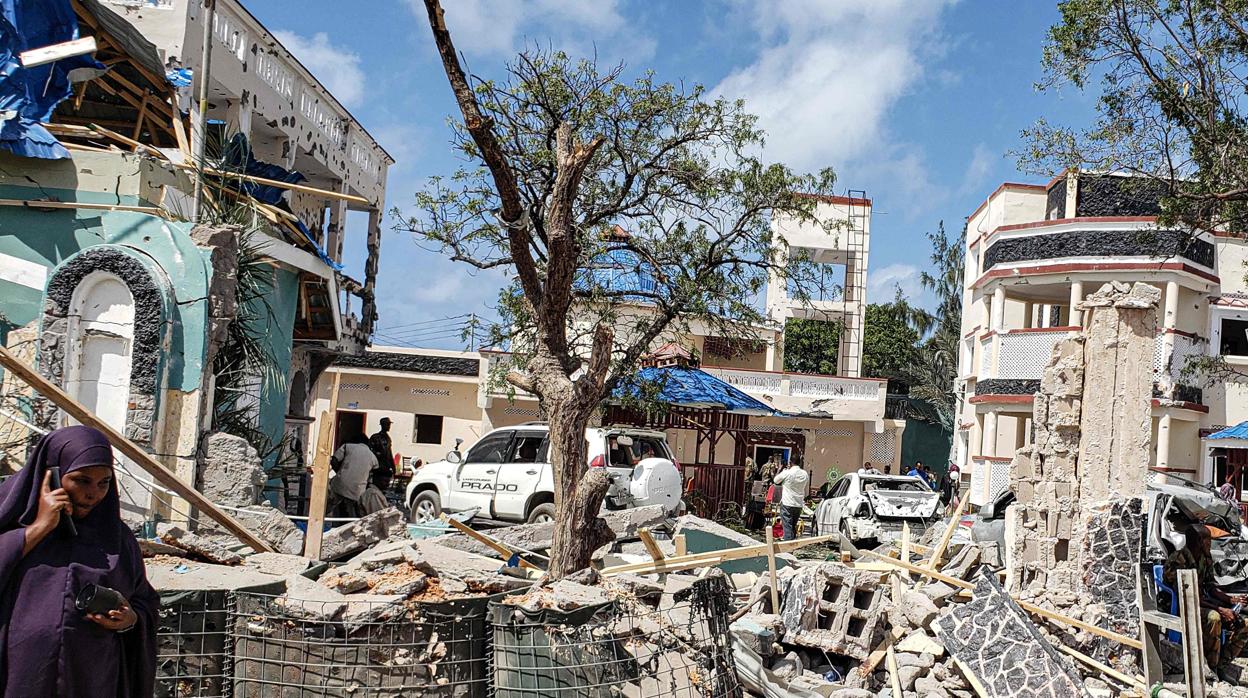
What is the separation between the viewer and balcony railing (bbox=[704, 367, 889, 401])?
3114 cm

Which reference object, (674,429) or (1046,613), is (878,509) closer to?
(1046,613)

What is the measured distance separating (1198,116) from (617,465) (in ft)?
29.5

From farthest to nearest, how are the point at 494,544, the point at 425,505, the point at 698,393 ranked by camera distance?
the point at 698,393 < the point at 425,505 < the point at 494,544

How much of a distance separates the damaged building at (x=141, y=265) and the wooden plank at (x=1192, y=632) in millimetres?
7784

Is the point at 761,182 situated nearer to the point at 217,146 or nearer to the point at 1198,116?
the point at 1198,116

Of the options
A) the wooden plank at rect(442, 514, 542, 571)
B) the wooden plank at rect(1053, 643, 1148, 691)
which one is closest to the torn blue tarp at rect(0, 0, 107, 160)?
the wooden plank at rect(442, 514, 542, 571)

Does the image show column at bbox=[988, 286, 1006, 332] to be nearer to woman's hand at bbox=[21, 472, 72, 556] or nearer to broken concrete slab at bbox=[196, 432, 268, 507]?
broken concrete slab at bbox=[196, 432, 268, 507]

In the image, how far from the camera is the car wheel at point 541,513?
49.4 feet

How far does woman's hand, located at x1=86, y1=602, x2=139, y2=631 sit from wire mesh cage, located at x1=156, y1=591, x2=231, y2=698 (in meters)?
1.27

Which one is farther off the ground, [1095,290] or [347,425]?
[1095,290]

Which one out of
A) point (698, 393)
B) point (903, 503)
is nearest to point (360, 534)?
point (903, 503)

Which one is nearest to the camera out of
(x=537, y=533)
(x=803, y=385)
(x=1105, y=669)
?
(x=1105, y=669)

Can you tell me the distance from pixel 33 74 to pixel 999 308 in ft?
75.1

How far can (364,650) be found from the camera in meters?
4.91
